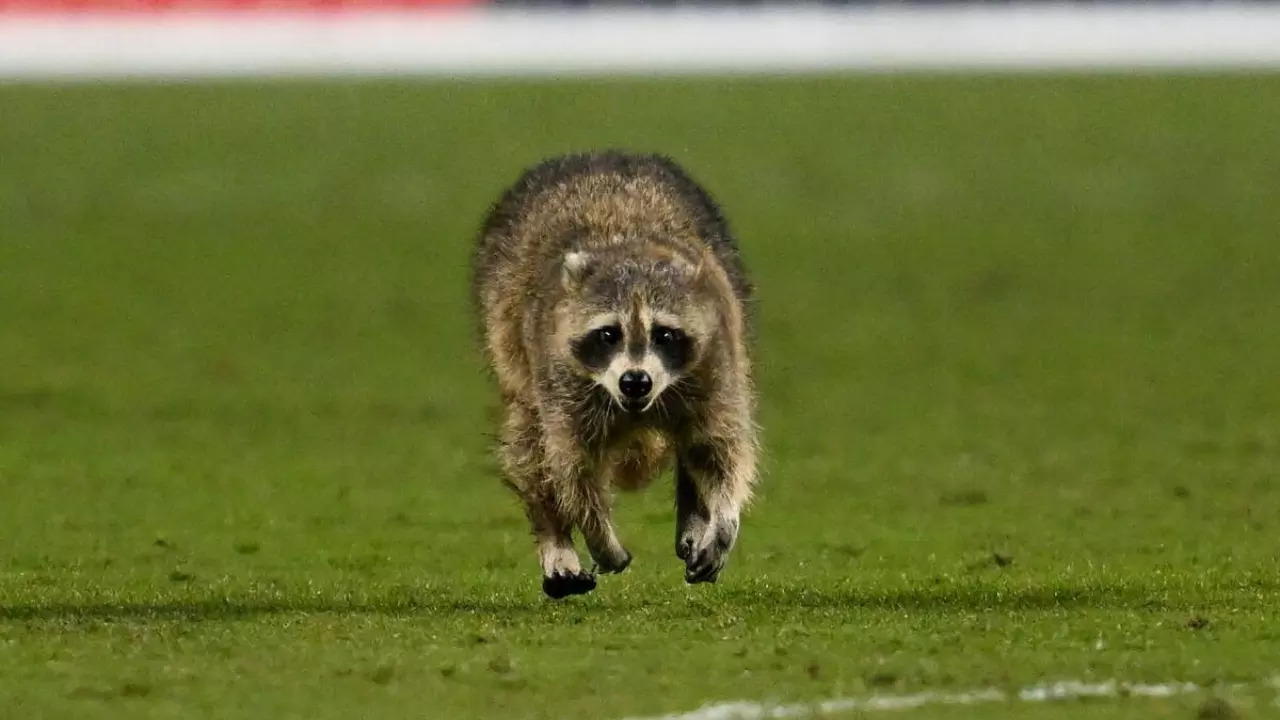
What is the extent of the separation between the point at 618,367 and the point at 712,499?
79cm

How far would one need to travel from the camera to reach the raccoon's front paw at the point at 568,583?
10477mm

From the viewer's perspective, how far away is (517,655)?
9.45m

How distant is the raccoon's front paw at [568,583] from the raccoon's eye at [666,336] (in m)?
0.93

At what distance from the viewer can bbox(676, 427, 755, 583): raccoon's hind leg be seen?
10250 millimetres

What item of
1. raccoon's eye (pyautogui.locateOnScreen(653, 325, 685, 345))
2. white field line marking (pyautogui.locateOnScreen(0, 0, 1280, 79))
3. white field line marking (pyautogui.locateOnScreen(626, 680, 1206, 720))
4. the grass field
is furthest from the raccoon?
white field line marking (pyautogui.locateOnScreen(0, 0, 1280, 79))

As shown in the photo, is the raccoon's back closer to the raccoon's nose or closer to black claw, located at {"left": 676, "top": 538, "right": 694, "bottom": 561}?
the raccoon's nose

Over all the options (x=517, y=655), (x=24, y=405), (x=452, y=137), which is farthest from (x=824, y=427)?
(x=452, y=137)

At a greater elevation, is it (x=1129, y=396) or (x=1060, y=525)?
(x=1129, y=396)

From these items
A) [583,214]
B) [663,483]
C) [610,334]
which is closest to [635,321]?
[610,334]

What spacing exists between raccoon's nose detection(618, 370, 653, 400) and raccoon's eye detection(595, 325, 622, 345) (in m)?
0.25

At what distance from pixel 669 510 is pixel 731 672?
554 cm

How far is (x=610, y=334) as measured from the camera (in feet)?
33.0

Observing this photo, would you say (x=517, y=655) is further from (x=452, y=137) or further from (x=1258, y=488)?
(x=452, y=137)

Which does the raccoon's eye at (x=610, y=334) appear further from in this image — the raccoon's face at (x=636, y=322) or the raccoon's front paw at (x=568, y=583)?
the raccoon's front paw at (x=568, y=583)
